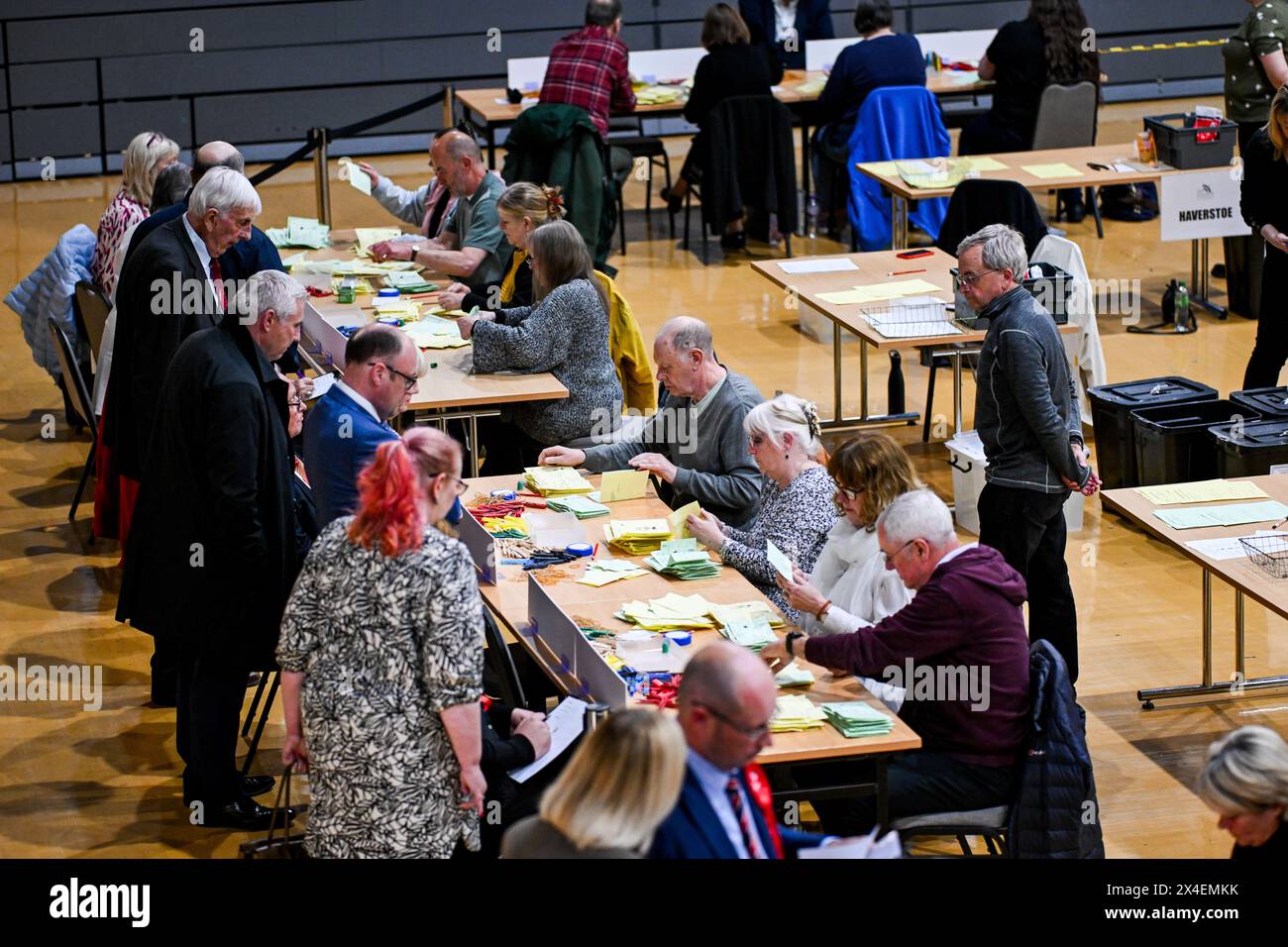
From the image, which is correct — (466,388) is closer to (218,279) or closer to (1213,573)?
(218,279)

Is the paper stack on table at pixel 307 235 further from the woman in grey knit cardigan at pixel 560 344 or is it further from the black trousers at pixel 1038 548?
the black trousers at pixel 1038 548

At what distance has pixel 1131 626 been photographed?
628cm

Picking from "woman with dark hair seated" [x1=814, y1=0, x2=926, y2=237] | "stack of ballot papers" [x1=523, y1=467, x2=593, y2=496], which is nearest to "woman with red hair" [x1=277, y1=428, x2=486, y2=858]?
"stack of ballot papers" [x1=523, y1=467, x2=593, y2=496]

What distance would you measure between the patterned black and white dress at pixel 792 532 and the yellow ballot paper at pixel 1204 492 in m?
1.29

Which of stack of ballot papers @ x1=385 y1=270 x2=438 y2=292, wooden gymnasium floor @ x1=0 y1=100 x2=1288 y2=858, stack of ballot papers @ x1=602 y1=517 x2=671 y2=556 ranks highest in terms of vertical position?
stack of ballot papers @ x1=385 y1=270 x2=438 y2=292

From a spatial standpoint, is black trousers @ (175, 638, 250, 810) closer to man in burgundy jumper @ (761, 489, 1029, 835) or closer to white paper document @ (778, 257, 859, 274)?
man in burgundy jumper @ (761, 489, 1029, 835)

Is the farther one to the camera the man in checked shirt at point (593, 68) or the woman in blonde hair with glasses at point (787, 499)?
the man in checked shirt at point (593, 68)

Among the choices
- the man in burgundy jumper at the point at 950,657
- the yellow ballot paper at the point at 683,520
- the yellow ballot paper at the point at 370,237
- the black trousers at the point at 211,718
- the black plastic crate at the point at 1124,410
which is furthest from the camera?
the yellow ballot paper at the point at 370,237

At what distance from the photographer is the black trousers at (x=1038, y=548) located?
18.1 ft

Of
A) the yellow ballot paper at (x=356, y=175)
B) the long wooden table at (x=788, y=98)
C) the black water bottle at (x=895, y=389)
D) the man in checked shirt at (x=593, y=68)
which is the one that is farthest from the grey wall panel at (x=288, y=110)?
the black water bottle at (x=895, y=389)

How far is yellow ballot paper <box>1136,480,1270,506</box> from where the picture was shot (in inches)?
221

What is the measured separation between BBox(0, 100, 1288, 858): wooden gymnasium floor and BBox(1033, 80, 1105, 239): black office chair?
826 mm

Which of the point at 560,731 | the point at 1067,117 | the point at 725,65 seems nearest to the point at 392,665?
the point at 560,731
